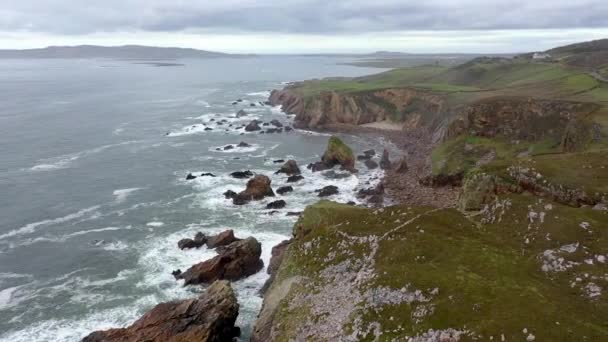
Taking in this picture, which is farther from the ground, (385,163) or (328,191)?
(385,163)

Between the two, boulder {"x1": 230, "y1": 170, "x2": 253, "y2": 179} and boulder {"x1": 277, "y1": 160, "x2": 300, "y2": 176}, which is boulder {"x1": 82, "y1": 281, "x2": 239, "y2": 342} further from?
boulder {"x1": 277, "y1": 160, "x2": 300, "y2": 176}

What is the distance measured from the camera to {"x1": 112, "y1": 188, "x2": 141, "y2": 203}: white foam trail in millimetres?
70375

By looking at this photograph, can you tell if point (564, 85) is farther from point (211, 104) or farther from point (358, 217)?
point (211, 104)

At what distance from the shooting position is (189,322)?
34.5m

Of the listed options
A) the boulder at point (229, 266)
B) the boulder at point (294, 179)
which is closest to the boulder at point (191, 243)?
the boulder at point (229, 266)

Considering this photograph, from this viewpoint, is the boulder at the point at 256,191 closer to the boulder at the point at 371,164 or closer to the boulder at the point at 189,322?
the boulder at the point at 371,164

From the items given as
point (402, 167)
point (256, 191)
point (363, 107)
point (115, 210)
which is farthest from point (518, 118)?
point (115, 210)

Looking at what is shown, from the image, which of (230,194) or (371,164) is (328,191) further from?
(371,164)

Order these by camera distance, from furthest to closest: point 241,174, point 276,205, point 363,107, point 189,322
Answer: point 363,107, point 241,174, point 276,205, point 189,322

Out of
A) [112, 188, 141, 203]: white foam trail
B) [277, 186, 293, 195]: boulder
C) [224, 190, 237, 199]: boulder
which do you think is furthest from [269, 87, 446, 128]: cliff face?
[112, 188, 141, 203]: white foam trail

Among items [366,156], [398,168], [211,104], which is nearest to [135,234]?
[398,168]

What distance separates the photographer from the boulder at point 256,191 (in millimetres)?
68188

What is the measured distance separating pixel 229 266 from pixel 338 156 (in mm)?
44234

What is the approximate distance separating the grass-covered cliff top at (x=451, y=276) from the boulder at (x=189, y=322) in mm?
3846
